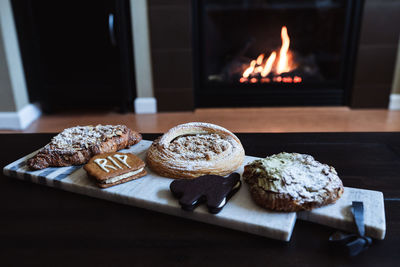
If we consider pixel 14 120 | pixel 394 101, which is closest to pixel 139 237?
pixel 14 120

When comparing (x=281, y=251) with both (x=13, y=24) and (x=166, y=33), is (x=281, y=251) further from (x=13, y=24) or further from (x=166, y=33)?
(x=13, y=24)

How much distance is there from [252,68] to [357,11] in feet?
2.92

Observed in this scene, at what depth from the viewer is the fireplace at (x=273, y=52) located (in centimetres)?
267

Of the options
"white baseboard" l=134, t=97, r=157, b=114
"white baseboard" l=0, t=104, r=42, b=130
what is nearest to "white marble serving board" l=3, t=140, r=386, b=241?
"white baseboard" l=0, t=104, r=42, b=130

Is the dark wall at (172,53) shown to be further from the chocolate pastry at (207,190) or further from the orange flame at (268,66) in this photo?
the chocolate pastry at (207,190)

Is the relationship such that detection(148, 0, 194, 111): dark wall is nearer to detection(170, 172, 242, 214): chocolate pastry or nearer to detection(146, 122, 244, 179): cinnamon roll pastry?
detection(146, 122, 244, 179): cinnamon roll pastry

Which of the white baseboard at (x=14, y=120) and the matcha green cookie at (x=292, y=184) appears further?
the white baseboard at (x=14, y=120)

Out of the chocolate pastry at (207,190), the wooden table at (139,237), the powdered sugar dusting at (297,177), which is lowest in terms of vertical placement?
the wooden table at (139,237)

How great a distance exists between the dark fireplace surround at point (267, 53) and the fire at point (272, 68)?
0.04 m

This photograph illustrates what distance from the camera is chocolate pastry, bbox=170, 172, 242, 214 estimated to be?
24.6 inches

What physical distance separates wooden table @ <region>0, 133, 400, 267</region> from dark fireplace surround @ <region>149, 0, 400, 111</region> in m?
2.07

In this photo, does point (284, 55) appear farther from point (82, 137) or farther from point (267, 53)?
point (82, 137)

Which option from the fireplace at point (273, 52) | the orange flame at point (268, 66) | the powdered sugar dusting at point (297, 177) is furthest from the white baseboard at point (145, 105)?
the powdered sugar dusting at point (297, 177)

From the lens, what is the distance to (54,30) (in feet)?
8.52
